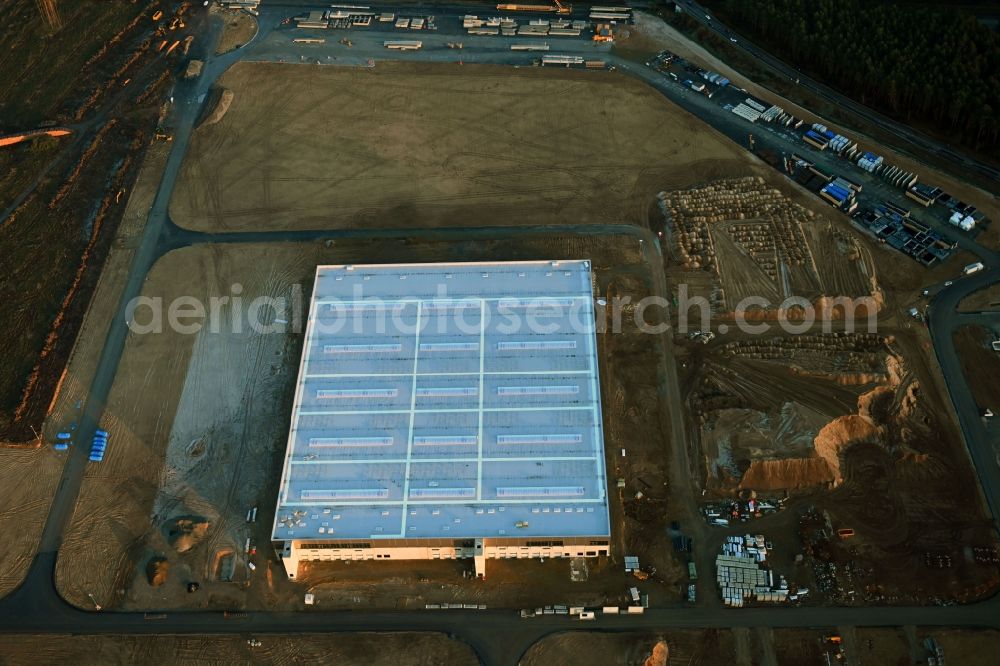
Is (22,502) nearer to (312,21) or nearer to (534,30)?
(312,21)

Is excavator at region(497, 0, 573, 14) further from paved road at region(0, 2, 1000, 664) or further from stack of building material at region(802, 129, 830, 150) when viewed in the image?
paved road at region(0, 2, 1000, 664)

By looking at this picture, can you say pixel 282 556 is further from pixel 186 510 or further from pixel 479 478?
pixel 479 478

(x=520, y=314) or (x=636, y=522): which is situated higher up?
(x=520, y=314)

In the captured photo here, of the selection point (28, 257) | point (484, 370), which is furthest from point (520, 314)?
point (28, 257)

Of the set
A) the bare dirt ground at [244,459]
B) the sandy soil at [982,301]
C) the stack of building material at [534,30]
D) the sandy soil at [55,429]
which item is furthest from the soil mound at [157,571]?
the stack of building material at [534,30]

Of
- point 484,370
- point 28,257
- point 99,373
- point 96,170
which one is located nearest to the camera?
point 484,370

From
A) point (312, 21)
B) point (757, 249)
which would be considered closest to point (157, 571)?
point (757, 249)
